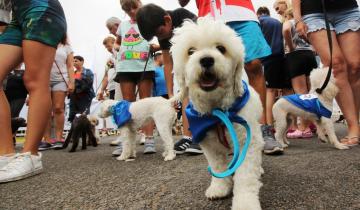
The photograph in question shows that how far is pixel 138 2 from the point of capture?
510cm

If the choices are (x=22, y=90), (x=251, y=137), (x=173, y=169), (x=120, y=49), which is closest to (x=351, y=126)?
(x=173, y=169)

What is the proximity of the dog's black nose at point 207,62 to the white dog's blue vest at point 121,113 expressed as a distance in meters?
2.66

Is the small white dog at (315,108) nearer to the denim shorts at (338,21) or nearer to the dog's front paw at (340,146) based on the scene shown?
the dog's front paw at (340,146)

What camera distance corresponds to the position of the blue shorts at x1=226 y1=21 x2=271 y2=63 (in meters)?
3.21

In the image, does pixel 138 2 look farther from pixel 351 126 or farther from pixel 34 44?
pixel 351 126

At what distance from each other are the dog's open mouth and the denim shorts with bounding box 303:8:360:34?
240 centimetres

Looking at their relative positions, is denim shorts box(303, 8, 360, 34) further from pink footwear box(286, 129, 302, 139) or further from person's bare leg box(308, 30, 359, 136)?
pink footwear box(286, 129, 302, 139)

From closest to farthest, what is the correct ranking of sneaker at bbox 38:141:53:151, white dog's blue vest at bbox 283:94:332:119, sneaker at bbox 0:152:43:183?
sneaker at bbox 0:152:43:183 < white dog's blue vest at bbox 283:94:332:119 < sneaker at bbox 38:141:53:151

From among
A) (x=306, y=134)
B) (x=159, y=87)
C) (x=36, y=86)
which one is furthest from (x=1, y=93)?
(x=306, y=134)

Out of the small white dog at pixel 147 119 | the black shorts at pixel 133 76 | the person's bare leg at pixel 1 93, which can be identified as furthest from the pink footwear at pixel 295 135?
the person's bare leg at pixel 1 93

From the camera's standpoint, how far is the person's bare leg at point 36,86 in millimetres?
3100

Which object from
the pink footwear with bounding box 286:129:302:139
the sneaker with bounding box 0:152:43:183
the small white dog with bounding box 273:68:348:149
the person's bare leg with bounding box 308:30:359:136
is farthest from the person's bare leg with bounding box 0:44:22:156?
the pink footwear with bounding box 286:129:302:139

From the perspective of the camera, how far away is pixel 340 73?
3957 millimetres

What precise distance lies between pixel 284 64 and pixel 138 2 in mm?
2917
